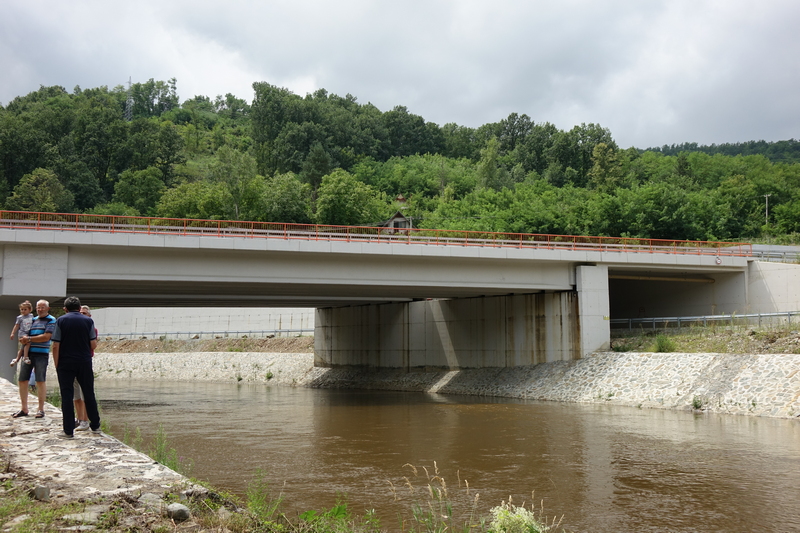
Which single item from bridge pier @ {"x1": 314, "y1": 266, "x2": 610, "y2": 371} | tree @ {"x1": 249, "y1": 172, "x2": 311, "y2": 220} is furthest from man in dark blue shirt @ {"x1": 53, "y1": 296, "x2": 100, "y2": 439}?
tree @ {"x1": 249, "y1": 172, "x2": 311, "y2": 220}

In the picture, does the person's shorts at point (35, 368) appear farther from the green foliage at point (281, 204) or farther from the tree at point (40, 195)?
the tree at point (40, 195)

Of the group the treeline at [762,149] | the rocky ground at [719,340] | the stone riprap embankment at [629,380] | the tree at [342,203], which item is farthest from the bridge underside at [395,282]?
the treeline at [762,149]

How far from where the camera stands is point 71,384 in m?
9.81

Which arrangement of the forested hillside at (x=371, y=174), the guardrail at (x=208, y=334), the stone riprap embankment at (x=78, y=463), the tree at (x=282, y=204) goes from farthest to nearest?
1. the tree at (x=282, y=204)
2. the forested hillside at (x=371, y=174)
3. the guardrail at (x=208, y=334)
4. the stone riprap embankment at (x=78, y=463)

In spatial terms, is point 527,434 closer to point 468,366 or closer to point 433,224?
point 468,366

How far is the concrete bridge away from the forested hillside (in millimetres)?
24292

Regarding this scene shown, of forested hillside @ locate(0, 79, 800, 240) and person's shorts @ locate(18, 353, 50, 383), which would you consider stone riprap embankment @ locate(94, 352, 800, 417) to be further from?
forested hillside @ locate(0, 79, 800, 240)

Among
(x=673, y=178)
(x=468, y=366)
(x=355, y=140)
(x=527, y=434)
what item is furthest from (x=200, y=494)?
(x=355, y=140)

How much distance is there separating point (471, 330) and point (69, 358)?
3086 centimetres

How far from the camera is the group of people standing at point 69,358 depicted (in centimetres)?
989

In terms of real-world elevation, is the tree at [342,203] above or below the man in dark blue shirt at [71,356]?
above

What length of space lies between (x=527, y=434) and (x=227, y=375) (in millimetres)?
36768

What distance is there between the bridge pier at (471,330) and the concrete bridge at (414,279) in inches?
2.8

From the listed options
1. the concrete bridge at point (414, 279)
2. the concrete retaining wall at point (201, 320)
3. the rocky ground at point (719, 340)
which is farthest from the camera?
the concrete retaining wall at point (201, 320)
